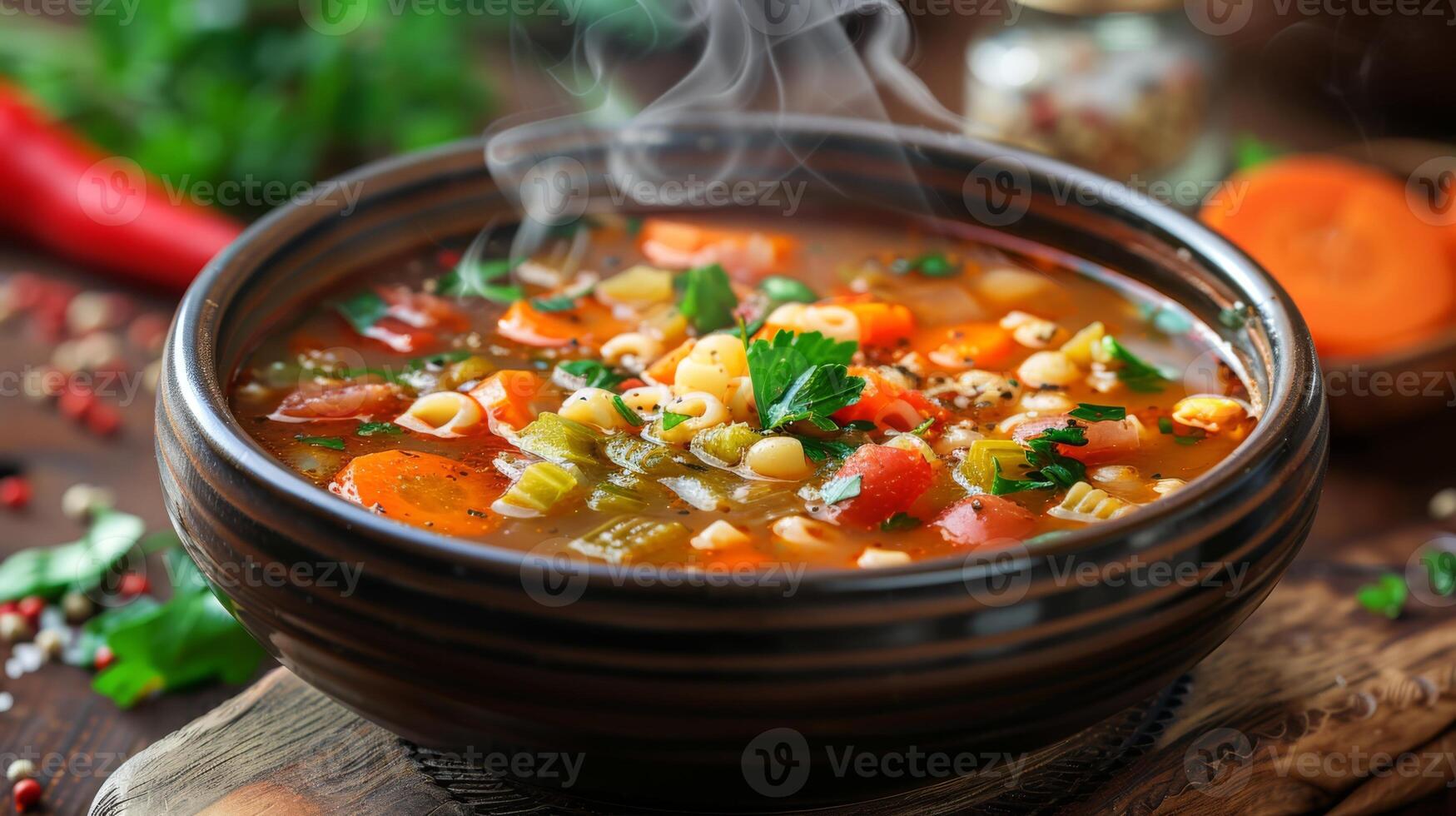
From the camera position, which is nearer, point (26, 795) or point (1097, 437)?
point (1097, 437)

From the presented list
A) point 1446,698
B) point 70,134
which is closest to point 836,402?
point 1446,698

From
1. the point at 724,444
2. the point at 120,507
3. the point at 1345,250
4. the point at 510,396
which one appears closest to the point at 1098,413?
the point at 724,444

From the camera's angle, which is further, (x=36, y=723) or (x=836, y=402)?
(x=36, y=723)

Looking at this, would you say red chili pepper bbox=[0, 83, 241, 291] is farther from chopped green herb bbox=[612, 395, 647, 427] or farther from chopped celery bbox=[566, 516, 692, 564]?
chopped celery bbox=[566, 516, 692, 564]

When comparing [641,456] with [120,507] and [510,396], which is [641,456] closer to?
[510,396]

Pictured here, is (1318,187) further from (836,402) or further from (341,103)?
(341,103)

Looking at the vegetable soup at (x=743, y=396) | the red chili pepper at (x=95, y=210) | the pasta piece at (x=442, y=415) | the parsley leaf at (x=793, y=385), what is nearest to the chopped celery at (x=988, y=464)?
the vegetable soup at (x=743, y=396)
